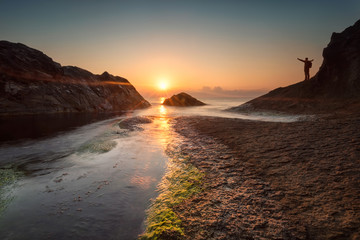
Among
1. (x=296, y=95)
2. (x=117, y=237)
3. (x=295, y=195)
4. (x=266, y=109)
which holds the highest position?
(x=296, y=95)

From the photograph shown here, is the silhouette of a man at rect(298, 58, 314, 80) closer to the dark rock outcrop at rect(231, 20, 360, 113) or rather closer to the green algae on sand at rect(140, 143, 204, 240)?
the dark rock outcrop at rect(231, 20, 360, 113)

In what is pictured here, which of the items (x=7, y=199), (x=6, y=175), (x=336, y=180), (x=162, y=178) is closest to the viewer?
(x=336, y=180)

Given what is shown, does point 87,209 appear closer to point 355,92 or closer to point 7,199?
point 7,199

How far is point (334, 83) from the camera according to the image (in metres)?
18.7

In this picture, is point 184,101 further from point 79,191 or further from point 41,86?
point 79,191

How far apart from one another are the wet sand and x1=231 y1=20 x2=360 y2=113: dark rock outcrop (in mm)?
12240

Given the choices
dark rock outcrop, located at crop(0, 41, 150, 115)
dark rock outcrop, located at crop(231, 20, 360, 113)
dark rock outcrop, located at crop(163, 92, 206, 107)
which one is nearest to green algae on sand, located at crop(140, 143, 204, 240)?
dark rock outcrop, located at crop(231, 20, 360, 113)

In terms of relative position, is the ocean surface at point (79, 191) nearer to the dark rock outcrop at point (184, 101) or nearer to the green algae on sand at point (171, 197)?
the green algae on sand at point (171, 197)

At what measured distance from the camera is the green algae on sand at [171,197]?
341 centimetres

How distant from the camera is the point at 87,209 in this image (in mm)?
4273

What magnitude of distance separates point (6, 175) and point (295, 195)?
10.2 meters

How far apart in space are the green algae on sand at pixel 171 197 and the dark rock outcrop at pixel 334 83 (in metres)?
16.8

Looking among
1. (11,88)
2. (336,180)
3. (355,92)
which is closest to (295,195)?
(336,180)

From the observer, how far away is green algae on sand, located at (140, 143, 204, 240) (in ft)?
11.2
